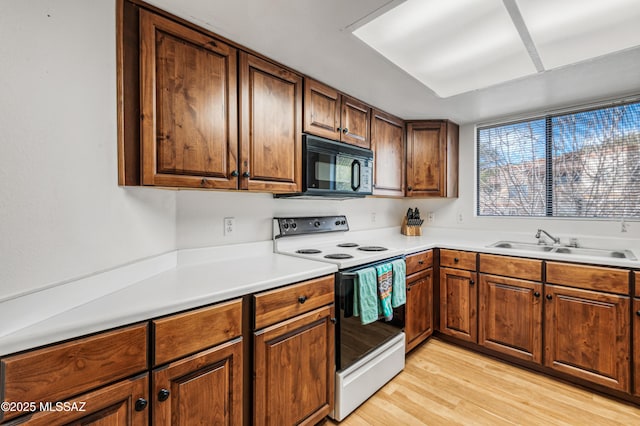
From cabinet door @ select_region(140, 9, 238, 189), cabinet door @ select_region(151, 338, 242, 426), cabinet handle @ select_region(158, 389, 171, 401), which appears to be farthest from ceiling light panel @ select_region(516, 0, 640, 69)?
cabinet handle @ select_region(158, 389, 171, 401)

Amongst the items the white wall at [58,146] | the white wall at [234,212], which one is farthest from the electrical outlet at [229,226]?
the white wall at [58,146]

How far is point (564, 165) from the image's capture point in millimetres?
2520

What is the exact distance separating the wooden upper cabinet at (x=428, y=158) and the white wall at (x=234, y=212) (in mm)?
826

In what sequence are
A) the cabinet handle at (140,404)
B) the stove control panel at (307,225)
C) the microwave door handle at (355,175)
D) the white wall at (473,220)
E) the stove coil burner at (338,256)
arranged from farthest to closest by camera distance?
the white wall at (473,220) < the microwave door handle at (355,175) < the stove control panel at (307,225) < the stove coil burner at (338,256) < the cabinet handle at (140,404)

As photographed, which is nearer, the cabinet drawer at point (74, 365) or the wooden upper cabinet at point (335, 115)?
the cabinet drawer at point (74, 365)

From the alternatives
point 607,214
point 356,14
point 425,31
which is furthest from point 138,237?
point 607,214

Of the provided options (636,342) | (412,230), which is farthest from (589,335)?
(412,230)

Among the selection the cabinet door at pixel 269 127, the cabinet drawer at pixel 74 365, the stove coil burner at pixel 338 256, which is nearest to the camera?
the cabinet drawer at pixel 74 365

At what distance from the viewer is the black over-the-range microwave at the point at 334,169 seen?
187 cm

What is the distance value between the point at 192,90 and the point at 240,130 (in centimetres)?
29

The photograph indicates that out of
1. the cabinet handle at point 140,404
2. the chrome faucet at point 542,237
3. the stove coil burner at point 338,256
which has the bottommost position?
the cabinet handle at point 140,404

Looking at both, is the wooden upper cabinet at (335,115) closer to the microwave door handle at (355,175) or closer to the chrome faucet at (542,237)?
the microwave door handle at (355,175)

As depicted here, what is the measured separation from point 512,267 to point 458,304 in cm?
55

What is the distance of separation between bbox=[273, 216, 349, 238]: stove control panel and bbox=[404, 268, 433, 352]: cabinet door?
74cm
